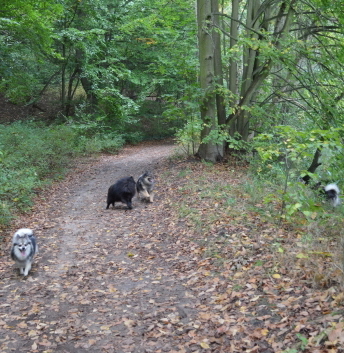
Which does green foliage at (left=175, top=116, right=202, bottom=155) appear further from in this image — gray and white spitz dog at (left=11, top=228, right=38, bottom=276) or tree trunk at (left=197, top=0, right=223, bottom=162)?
gray and white spitz dog at (left=11, top=228, right=38, bottom=276)

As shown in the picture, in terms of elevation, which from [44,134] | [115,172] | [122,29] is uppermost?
[122,29]

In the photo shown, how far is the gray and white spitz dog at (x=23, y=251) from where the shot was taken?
709 centimetres

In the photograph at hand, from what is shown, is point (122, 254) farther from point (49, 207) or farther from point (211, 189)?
point (49, 207)

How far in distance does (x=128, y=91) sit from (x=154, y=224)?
74.8 ft

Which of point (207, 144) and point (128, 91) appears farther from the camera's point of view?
point (128, 91)

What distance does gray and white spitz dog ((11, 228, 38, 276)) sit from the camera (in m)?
7.09

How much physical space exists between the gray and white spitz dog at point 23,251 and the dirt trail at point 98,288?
0.22 meters

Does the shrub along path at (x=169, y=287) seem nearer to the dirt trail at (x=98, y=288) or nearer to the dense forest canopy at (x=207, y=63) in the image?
the dirt trail at (x=98, y=288)

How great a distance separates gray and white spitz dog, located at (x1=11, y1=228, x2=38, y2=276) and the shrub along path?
25 cm

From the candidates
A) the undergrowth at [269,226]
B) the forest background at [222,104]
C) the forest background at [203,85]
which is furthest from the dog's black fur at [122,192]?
the forest background at [203,85]

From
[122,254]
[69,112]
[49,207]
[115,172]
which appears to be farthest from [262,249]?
[69,112]

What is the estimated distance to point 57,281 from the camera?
7090 millimetres

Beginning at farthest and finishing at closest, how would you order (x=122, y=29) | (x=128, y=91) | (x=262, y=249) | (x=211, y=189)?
(x=128, y=91)
(x=122, y=29)
(x=211, y=189)
(x=262, y=249)

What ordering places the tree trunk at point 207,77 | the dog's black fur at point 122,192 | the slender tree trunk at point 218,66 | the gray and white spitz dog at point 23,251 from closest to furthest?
the gray and white spitz dog at point 23,251, the dog's black fur at point 122,192, the tree trunk at point 207,77, the slender tree trunk at point 218,66
